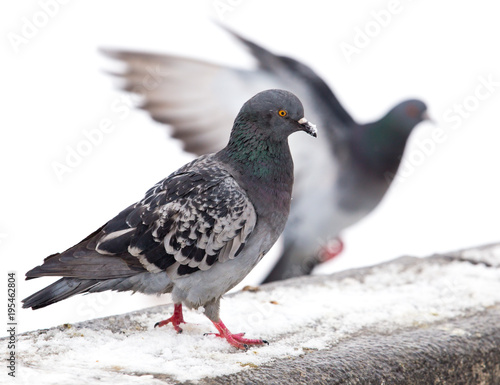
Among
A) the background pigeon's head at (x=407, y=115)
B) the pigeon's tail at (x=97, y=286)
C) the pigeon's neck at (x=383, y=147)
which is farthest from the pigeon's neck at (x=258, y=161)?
the background pigeon's head at (x=407, y=115)

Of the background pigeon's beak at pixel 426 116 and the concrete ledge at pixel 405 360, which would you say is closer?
the concrete ledge at pixel 405 360

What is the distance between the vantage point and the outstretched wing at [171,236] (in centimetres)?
264

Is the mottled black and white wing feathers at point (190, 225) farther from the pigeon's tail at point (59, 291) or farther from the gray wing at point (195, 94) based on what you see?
the gray wing at point (195, 94)

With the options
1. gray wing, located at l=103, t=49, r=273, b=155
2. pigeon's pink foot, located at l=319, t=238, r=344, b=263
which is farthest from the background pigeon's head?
gray wing, located at l=103, t=49, r=273, b=155

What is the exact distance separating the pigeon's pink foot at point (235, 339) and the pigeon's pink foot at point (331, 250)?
3371 millimetres

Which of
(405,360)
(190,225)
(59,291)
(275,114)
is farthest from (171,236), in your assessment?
(405,360)

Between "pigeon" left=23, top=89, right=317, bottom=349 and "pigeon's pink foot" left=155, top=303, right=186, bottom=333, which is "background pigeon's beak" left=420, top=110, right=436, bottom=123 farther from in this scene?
"pigeon's pink foot" left=155, top=303, right=186, bottom=333

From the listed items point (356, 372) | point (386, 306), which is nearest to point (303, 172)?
point (386, 306)

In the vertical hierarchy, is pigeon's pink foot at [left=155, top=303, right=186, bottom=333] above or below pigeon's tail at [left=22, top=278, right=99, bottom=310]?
below

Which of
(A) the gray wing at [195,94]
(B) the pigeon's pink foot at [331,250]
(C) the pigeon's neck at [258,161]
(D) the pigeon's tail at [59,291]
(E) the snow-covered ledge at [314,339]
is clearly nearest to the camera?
(E) the snow-covered ledge at [314,339]

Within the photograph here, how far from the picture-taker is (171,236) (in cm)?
266

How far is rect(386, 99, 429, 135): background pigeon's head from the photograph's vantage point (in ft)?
18.9

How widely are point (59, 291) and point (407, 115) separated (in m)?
3.99

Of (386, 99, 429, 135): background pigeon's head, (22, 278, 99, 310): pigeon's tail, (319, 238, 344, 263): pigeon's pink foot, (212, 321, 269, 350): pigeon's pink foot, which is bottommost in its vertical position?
(319, 238, 344, 263): pigeon's pink foot
